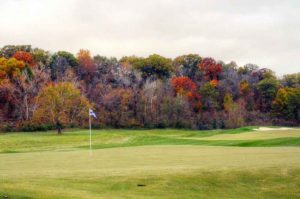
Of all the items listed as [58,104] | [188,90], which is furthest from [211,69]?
[58,104]

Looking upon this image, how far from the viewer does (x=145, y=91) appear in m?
81.4

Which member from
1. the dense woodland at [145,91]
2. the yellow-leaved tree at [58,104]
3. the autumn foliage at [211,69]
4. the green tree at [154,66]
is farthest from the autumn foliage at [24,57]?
the autumn foliage at [211,69]

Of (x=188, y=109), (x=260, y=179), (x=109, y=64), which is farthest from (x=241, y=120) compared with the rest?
(x=260, y=179)

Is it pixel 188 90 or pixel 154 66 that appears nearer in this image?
pixel 188 90

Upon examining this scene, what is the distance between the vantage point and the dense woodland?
72125 mm

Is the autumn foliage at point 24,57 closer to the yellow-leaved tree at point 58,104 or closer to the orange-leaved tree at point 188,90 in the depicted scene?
the orange-leaved tree at point 188,90

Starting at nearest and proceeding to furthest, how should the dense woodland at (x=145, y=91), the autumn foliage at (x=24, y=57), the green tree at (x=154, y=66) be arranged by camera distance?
the dense woodland at (x=145, y=91) → the autumn foliage at (x=24, y=57) → the green tree at (x=154, y=66)

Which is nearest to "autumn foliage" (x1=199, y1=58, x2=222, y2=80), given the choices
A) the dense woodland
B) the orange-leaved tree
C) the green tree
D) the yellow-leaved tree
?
the dense woodland

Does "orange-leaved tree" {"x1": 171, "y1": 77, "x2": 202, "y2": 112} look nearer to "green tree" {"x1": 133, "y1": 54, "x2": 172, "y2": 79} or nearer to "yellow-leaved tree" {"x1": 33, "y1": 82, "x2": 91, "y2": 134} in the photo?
"green tree" {"x1": 133, "y1": 54, "x2": 172, "y2": 79}

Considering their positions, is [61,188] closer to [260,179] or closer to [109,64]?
[260,179]

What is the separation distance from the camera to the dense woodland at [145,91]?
72.1 meters

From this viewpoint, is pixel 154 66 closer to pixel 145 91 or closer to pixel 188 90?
pixel 188 90

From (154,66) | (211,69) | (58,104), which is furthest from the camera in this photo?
(211,69)

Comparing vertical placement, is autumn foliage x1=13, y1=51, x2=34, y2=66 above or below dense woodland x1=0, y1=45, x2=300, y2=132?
above
